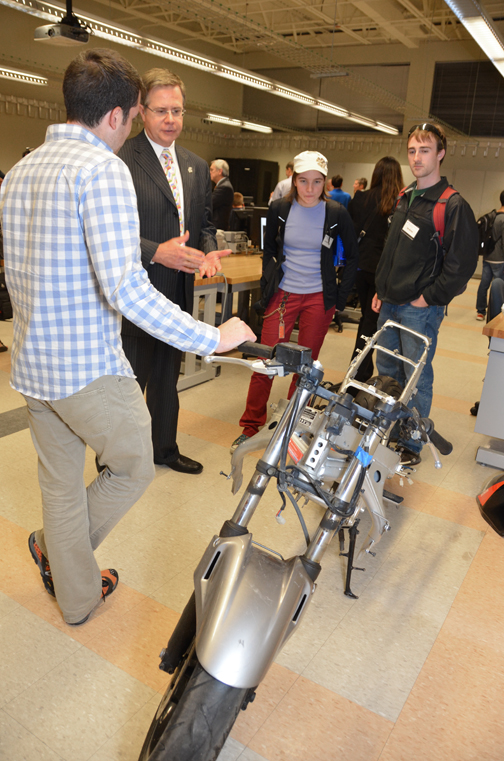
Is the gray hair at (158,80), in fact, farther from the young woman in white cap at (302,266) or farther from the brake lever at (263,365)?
the brake lever at (263,365)

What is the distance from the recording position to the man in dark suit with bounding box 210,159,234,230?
22.2ft

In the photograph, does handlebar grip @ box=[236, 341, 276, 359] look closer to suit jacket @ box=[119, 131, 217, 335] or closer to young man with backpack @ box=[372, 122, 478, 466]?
suit jacket @ box=[119, 131, 217, 335]

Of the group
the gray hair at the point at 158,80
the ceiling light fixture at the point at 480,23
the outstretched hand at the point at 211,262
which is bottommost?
the outstretched hand at the point at 211,262

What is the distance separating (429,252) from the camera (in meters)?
2.87

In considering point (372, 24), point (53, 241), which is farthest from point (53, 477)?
point (372, 24)

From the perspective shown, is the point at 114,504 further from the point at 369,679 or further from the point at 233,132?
the point at 233,132

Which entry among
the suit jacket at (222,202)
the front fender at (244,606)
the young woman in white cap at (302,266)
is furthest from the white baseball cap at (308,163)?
the suit jacket at (222,202)

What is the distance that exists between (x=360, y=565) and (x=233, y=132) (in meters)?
15.3

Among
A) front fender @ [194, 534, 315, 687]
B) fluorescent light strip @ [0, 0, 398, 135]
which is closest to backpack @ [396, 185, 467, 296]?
front fender @ [194, 534, 315, 687]

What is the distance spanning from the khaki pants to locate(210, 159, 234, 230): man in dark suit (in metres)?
5.57

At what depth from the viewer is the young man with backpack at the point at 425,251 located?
278cm

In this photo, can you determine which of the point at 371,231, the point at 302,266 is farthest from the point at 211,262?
the point at 371,231

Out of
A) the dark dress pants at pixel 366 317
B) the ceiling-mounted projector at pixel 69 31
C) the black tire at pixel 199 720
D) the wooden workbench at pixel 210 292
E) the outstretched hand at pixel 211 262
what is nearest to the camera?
the black tire at pixel 199 720

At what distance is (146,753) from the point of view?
1.21m
